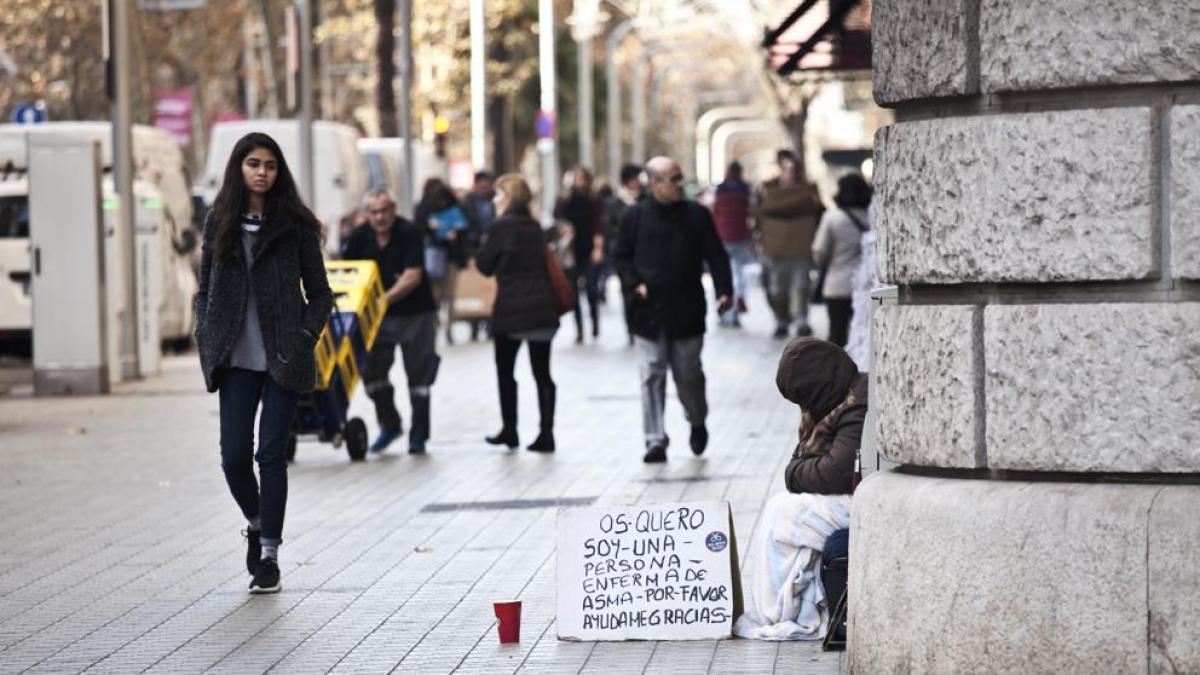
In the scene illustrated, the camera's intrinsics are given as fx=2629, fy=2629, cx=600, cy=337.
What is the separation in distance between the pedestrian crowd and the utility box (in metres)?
3.72

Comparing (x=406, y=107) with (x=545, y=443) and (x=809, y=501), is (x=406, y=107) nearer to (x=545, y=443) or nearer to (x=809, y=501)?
(x=545, y=443)

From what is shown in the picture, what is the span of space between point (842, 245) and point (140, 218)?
6983 mm

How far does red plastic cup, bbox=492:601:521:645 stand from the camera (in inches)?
324

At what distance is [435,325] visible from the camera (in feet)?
52.4

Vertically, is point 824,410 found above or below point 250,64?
below

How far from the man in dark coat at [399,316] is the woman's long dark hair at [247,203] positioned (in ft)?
18.5

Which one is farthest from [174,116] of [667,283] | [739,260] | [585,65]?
[667,283]

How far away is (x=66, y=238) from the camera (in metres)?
21.3

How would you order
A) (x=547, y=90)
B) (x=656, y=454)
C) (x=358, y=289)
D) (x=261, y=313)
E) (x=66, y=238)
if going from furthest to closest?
1. (x=547, y=90)
2. (x=66, y=238)
3. (x=358, y=289)
4. (x=656, y=454)
5. (x=261, y=313)

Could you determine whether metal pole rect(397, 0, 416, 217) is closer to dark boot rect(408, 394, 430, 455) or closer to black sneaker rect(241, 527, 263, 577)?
dark boot rect(408, 394, 430, 455)

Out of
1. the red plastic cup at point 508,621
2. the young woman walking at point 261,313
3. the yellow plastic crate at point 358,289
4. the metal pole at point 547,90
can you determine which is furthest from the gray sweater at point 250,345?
the metal pole at point 547,90

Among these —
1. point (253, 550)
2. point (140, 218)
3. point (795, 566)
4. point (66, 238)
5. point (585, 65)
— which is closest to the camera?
point (795, 566)

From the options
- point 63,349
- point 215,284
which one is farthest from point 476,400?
point 215,284

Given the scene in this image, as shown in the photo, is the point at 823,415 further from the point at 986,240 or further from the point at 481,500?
the point at 481,500
